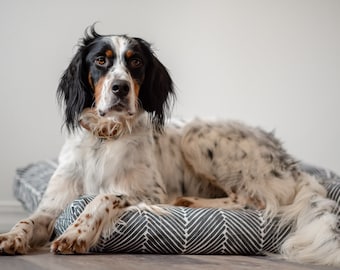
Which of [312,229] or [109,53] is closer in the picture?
[312,229]

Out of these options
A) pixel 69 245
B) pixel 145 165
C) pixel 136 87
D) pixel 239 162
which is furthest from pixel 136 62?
pixel 69 245

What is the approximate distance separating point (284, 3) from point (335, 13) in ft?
1.07

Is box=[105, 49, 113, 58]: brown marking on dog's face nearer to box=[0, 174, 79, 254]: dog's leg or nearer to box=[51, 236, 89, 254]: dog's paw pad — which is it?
box=[0, 174, 79, 254]: dog's leg

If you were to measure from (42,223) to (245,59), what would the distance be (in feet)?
6.68

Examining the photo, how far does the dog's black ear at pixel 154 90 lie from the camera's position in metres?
2.54

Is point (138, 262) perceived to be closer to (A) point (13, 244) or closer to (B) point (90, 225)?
(B) point (90, 225)

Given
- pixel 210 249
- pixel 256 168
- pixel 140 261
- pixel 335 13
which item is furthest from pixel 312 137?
pixel 140 261

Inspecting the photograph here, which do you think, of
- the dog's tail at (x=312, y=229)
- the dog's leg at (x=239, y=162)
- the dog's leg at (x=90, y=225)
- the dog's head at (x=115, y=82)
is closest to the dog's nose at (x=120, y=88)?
the dog's head at (x=115, y=82)

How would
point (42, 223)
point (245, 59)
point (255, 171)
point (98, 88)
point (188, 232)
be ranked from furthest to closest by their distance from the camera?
1. point (245, 59)
2. point (255, 171)
3. point (98, 88)
4. point (42, 223)
5. point (188, 232)

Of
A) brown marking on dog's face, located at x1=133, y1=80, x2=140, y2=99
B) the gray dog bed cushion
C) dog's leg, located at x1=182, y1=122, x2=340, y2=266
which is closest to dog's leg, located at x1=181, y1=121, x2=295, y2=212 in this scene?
dog's leg, located at x1=182, y1=122, x2=340, y2=266

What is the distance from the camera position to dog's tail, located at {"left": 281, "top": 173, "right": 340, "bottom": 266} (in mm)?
2111

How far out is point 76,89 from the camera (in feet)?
8.08

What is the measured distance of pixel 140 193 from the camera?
Result: 240 cm

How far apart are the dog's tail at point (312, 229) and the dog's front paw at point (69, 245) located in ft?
2.31
